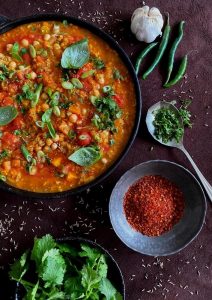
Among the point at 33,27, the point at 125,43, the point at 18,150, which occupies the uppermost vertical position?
the point at 33,27

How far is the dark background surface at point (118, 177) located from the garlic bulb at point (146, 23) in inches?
5.6

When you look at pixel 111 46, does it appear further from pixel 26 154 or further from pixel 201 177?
pixel 201 177

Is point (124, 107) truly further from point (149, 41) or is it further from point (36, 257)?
point (36, 257)

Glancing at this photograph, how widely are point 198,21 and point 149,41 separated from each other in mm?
547

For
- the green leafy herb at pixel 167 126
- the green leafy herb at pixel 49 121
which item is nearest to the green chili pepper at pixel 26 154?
the green leafy herb at pixel 49 121

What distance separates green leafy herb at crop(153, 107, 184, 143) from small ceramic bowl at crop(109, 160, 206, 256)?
0.27 metres

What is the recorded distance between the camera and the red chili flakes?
4.82 m

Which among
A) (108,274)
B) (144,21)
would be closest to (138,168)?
(108,274)

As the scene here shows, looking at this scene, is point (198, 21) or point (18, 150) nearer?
point (18, 150)

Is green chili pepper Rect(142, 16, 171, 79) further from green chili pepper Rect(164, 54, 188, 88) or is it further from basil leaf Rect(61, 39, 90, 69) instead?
basil leaf Rect(61, 39, 90, 69)

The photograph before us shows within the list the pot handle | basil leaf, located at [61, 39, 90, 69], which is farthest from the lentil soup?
the pot handle

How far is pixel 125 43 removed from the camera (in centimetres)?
504

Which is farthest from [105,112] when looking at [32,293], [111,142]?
[32,293]

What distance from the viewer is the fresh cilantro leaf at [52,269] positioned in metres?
4.44
